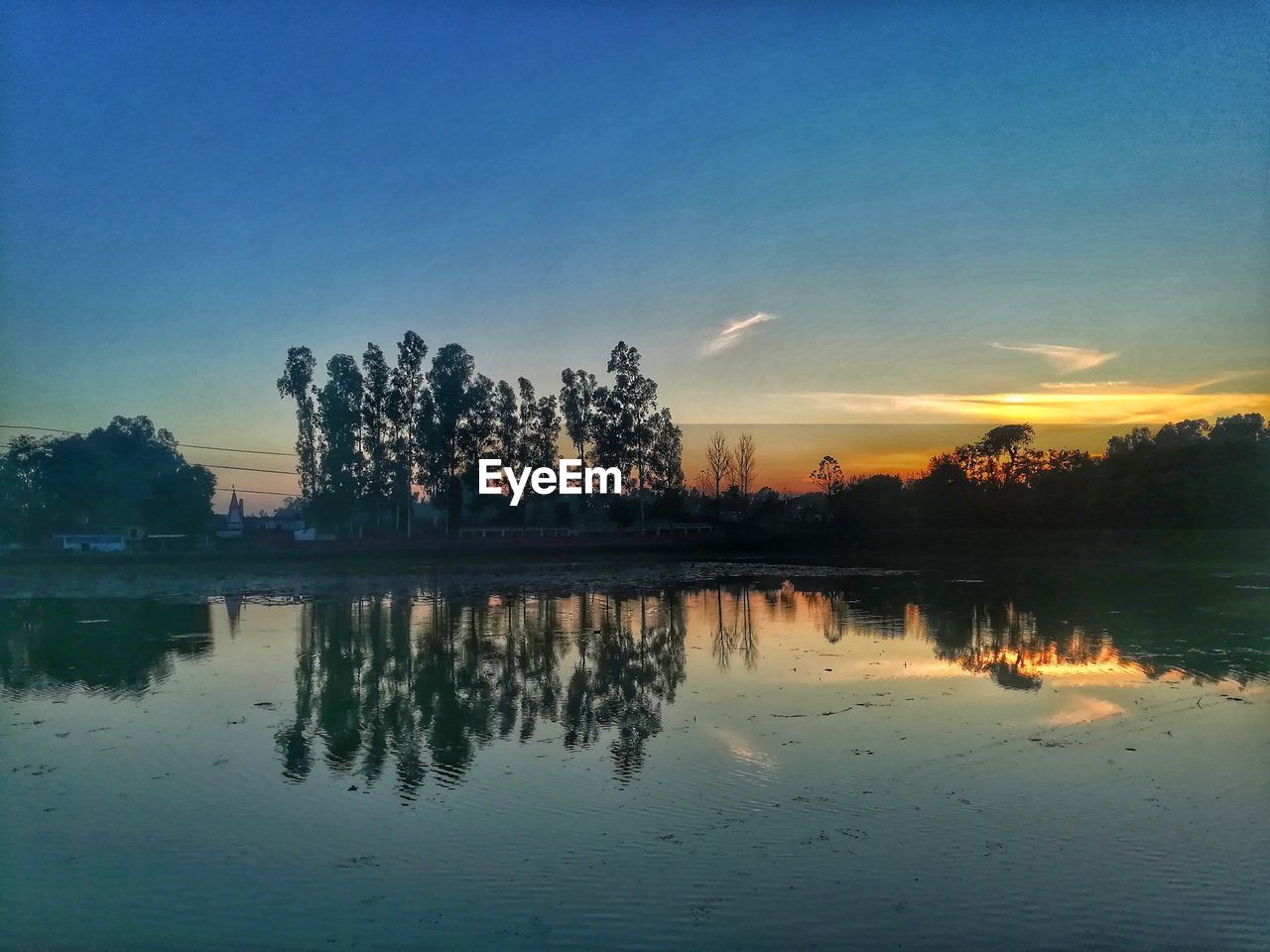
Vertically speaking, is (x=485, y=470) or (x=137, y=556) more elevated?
(x=485, y=470)

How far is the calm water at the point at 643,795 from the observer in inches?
236

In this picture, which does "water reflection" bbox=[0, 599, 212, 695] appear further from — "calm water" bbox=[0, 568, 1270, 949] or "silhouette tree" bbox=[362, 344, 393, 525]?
"silhouette tree" bbox=[362, 344, 393, 525]

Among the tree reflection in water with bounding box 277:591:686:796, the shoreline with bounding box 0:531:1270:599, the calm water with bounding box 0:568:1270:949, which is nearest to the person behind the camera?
the calm water with bounding box 0:568:1270:949

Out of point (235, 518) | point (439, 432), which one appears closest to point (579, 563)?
point (439, 432)

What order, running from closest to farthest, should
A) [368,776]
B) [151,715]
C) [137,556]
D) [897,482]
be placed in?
[368,776]
[151,715]
[137,556]
[897,482]

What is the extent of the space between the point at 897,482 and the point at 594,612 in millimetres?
57068

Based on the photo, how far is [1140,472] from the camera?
48875 millimetres

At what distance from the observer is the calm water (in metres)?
6.00

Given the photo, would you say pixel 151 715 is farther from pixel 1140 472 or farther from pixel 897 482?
pixel 897 482

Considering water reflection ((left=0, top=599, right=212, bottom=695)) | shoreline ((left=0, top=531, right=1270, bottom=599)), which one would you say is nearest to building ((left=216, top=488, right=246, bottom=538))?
shoreline ((left=0, top=531, right=1270, bottom=599))

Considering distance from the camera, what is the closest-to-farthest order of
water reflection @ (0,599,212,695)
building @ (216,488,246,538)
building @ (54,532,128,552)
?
water reflection @ (0,599,212,695), building @ (54,532,128,552), building @ (216,488,246,538)

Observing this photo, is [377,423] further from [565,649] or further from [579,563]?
[565,649]

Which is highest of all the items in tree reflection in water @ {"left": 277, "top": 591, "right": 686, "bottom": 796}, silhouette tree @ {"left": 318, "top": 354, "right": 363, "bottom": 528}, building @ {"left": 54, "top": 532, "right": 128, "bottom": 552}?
silhouette tree @ {"left": 318, "top": 354, "right": 363, "bottom": 528}

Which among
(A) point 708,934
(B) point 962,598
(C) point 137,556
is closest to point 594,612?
(B) point 962,598
